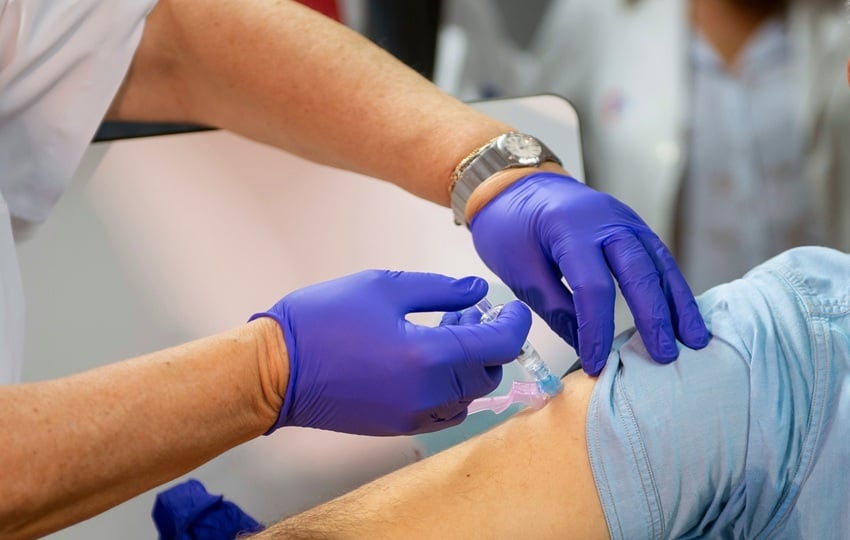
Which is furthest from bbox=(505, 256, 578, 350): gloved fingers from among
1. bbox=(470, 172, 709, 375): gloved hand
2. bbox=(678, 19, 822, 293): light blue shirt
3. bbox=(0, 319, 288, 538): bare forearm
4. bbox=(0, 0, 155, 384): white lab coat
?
bbox=(678, 19, 822, 293): light blue shirt

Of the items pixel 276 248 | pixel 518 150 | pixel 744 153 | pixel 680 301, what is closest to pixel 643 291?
pixel 680 301

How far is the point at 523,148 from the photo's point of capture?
1080 mm

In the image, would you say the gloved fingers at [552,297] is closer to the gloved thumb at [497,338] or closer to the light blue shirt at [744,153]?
the gloved thumb at [497,338]

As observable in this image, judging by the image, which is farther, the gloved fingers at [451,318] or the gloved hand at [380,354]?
the gloved fingers at [451,318]

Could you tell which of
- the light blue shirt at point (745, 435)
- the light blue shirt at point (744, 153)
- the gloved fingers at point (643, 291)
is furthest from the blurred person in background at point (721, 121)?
the light blue shirt at point (745, 435)

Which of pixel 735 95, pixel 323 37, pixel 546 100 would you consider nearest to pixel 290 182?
pixel 323 37

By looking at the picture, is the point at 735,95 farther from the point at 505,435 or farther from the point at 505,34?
the point at 505,435

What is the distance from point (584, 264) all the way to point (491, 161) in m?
0.20

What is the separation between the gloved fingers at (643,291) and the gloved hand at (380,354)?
0.12 m

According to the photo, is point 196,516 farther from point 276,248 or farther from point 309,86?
point 309,86

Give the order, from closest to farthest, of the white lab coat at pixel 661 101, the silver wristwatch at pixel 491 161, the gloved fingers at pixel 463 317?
the gloved fingers at pixel 463 317 < the silver wristwatch at pixel 491 161 < the white lab coat at pixel 661 101

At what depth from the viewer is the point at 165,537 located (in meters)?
0.92

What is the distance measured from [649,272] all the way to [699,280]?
2.79 feet

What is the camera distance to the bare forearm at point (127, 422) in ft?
2.42
